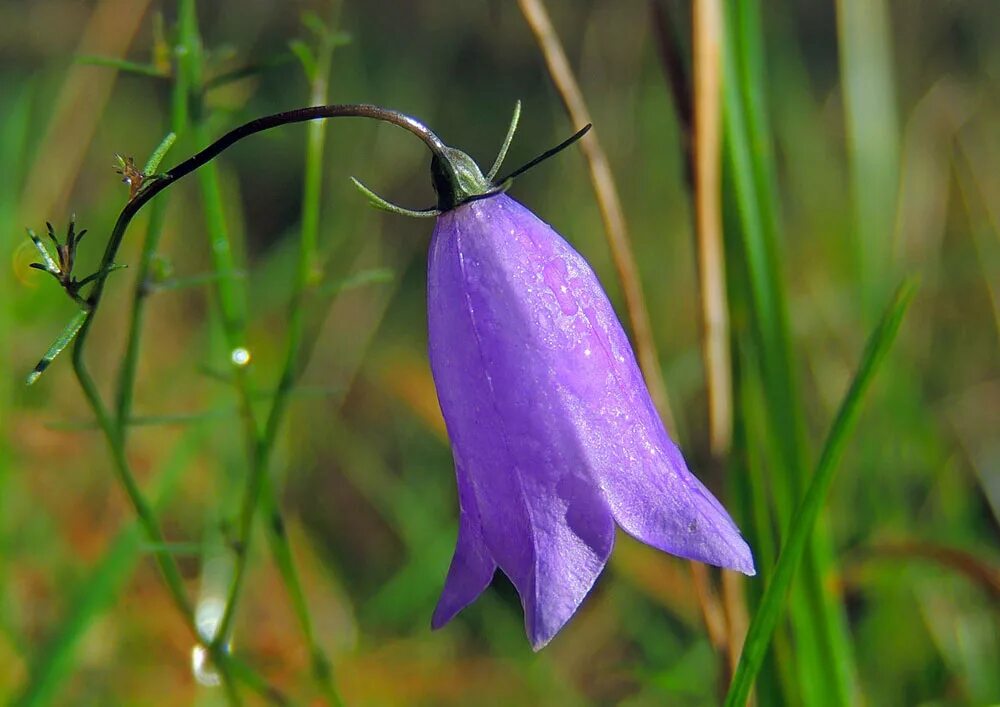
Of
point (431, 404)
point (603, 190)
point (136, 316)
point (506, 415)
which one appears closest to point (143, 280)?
point (136, 316)

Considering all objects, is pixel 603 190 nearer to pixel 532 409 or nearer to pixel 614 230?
pixel 614 230

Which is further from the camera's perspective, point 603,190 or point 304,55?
point 603,190

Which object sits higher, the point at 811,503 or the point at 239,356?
the point at 239,356

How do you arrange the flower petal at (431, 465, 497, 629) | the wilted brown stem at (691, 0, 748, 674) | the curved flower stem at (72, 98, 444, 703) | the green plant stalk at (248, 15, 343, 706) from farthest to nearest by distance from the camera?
the wilted brown stem at (691, 0, 748, 674) → the green plant stalk at (248, 15, 343, 706) → the flower petal at (431, 465, 497, 629) → the curved flower stem at (72, 98, 444, 703)

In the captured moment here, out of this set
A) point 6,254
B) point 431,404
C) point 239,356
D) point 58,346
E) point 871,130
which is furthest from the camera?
point 431,404

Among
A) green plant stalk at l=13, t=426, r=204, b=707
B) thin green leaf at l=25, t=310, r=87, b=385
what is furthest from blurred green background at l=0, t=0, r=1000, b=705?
thin green leaf at l=25, t=310, r=87, b=385

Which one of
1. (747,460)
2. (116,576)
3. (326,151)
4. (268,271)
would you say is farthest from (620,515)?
(326,151)

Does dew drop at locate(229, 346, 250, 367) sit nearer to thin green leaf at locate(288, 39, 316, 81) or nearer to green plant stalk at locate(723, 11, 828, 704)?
thin green leaf at locate(288, 39, 316, 81)

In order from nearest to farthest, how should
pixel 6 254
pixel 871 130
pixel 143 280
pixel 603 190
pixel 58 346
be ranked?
pixel 58 346, pixel 143 280, pixel 603 190, pixel 6 254, pixel 871 130
